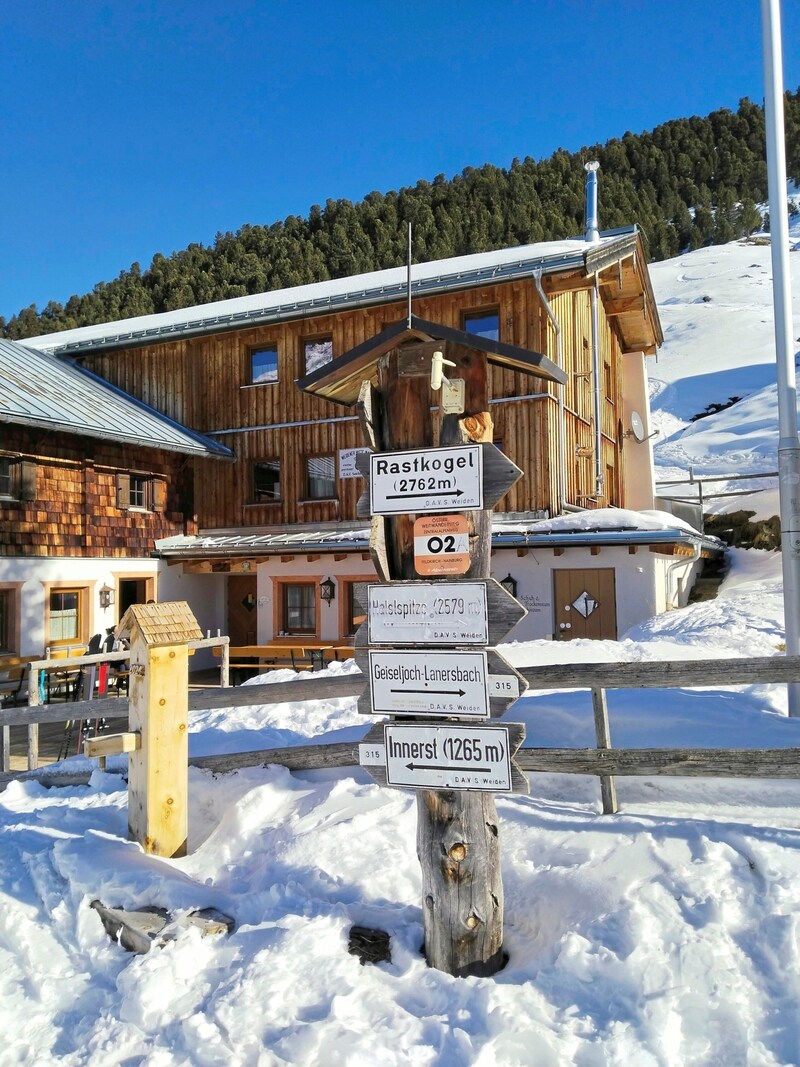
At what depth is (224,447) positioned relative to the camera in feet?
69.8

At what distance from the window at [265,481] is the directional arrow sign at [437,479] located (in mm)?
17057

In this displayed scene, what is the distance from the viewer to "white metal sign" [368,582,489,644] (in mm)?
4145

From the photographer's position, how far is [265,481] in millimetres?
21453

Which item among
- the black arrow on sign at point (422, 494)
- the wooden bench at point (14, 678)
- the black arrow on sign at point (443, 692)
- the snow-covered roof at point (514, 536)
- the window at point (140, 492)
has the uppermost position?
the window at point (140, 492)

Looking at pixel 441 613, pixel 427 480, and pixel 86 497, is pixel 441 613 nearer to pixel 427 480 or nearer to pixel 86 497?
pixel 427 480

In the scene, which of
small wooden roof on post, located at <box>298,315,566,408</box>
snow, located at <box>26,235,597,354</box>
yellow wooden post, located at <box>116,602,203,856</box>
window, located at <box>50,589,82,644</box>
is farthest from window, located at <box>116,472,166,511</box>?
small wooden roof on post, located at <box>298,315,566,408</box>

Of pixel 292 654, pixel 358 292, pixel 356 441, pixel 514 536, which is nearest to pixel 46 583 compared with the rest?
pixel 292 654

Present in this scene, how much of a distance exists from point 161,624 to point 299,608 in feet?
46.2

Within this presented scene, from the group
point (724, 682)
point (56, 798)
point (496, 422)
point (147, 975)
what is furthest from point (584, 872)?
point (496, 422)

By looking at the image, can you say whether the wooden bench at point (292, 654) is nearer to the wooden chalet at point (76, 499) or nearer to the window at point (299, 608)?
the window at point (299, 608)

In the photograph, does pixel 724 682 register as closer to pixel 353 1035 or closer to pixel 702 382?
pixel 353 1035

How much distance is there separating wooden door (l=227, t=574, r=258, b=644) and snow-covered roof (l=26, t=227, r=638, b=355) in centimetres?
668

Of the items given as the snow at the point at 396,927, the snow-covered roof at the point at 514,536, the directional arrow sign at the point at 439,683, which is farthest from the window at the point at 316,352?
the directional arrow sign at the point at 439,683

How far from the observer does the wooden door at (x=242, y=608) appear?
71.6ft
